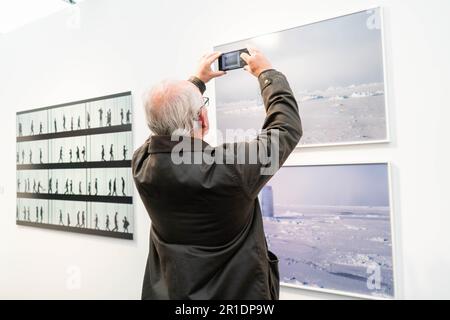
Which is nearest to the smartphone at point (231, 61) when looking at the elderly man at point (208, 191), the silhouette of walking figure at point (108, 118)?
the elderly man at point (208, 191)

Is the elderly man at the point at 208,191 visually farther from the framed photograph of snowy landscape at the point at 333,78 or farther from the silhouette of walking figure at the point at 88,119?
the silhouette of walking figure at the point at 88,119

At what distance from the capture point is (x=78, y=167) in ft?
7.06

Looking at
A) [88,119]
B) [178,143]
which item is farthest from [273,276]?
[88,119]

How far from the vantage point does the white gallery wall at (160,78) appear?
1.08 meters

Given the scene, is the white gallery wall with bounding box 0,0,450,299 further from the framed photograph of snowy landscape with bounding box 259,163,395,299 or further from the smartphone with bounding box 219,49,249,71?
the smartphone with bounding box 219,49,249,71

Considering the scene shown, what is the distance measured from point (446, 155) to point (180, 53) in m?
1.30

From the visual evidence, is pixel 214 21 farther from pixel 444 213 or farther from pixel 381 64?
pixel 444 213

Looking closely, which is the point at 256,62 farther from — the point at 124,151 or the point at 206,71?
the point at 124,151

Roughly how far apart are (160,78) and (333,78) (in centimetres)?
96

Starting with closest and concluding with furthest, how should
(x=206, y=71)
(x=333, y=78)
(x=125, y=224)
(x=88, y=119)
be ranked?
(x=206, y=71), (x=333, y=78), (x=125, y=224), (x=88, y=119)

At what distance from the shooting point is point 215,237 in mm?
809

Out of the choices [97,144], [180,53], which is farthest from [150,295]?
[97,144]

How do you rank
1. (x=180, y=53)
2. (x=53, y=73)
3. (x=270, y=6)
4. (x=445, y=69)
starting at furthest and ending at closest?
(x=53, y=73) < (x=180, y=53) < (x=270, y=6) < (x=445, y=69)

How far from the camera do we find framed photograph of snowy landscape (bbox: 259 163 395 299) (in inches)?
45.6
